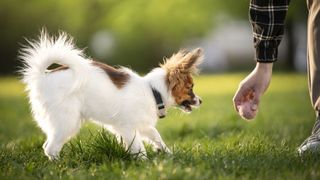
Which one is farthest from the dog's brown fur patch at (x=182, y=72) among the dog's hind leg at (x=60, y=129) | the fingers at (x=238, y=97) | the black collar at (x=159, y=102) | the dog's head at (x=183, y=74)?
the dog's hind leg at (x=60, y=129)

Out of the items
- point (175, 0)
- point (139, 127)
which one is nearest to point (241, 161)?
point (139, 127)

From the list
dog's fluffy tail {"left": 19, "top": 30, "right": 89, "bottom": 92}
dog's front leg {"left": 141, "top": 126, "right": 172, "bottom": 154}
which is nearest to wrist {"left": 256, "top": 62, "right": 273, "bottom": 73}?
dog's front leg {"left": 141, "top": 126, "right": 172, "bottom": 154}

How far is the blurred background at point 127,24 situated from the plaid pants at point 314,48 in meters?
18.8

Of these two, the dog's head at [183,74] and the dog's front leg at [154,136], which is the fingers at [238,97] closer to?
the dog's head at [183,74]

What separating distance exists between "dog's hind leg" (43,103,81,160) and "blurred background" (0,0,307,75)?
19.0 m

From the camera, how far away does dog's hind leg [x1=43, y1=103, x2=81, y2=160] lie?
164 inches

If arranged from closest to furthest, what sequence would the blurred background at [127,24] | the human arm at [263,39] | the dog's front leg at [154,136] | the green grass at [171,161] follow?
the green grass at [171,161], the human arm at [263,39], the dog's front leg at [154,136], the blurred background at [127,24]

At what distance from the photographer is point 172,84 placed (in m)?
4.62

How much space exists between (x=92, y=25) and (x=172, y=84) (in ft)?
69.7

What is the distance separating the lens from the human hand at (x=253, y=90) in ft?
14.2

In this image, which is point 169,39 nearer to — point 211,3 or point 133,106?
point 211,3

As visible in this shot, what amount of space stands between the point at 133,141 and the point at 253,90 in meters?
1.06

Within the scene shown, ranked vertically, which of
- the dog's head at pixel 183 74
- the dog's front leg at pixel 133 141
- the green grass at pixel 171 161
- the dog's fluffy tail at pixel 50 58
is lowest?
the green grass at pixel 171 161

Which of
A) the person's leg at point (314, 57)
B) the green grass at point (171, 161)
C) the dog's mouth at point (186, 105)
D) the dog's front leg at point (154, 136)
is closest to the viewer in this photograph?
the green grass at point (171, 161)
